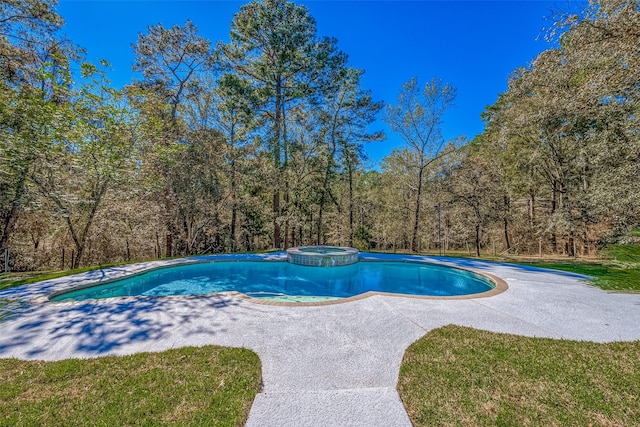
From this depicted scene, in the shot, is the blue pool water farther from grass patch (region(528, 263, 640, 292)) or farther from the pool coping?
grass patch (region(528, 263, 640, 292))

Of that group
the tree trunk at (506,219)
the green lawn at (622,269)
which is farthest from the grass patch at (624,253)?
the tree trunk at (506,219)

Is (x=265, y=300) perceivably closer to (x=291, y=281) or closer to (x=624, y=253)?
(x=291, y=281)

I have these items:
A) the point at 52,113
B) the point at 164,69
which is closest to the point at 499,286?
the point at 52,113

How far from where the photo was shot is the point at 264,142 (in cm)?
1259

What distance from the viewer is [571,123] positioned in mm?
9969

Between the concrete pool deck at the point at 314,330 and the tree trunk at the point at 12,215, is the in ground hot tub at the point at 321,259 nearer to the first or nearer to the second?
the concrete pool deck at the point at 314,330

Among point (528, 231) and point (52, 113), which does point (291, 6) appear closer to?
point (52, 113)

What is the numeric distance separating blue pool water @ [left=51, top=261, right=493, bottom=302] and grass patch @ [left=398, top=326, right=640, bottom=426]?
3.73m

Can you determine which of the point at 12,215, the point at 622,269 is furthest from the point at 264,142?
the point at 622,269

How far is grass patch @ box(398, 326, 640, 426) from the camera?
196 centimetres

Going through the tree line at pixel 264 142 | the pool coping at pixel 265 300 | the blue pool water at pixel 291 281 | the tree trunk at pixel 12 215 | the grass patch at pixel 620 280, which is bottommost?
the blue pool water at pixel 291 281

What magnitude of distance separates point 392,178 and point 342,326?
1807 centimetres

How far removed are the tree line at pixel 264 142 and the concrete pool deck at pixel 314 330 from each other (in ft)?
10.5

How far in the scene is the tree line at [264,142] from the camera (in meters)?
6.19
